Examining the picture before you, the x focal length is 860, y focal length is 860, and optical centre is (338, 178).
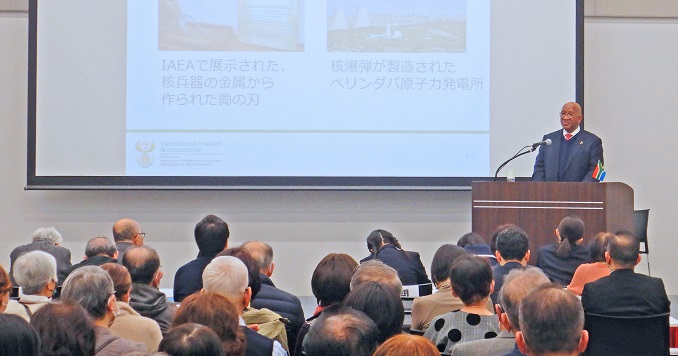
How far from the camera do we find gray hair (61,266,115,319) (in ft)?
8.65

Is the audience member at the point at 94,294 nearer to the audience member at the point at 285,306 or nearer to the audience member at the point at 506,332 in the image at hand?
the audience member at the point at 285,306

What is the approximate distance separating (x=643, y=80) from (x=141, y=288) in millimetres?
5742

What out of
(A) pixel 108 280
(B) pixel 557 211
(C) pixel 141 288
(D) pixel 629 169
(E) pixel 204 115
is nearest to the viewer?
(A) pixel 108 280

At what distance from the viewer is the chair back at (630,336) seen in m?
3.31

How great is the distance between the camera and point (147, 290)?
3.44 m

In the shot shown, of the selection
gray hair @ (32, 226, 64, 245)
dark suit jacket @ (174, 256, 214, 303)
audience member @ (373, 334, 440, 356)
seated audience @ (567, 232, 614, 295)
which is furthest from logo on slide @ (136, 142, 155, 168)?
audience member @ (373, 334, 440, 356)

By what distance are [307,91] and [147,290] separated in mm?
4178

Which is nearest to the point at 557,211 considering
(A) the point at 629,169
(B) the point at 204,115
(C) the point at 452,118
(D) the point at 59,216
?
(C) the point at 452,118

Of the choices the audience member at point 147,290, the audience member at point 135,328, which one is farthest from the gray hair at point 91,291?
the audience member at point 147,290

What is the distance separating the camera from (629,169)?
7840 mm

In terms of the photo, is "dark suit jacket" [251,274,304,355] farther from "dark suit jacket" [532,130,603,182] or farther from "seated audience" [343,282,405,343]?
"dark suit jacket" [532,130,603,182]

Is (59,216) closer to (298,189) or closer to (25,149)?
(25,149)

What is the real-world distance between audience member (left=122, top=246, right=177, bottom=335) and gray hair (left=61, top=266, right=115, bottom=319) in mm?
555

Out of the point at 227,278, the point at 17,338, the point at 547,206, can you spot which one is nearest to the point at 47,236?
the point at 227,278
